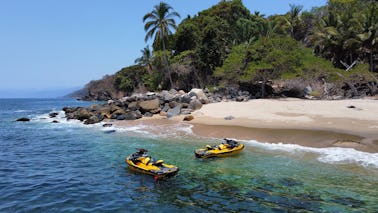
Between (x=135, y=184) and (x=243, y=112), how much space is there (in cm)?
1623

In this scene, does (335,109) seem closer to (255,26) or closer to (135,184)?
(135,184)

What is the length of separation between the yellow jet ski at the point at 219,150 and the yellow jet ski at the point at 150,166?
261 cm

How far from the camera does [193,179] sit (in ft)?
42.2

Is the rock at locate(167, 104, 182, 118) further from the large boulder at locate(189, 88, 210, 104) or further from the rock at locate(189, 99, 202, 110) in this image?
the large boulder at locate(189, 88, 210, 104)

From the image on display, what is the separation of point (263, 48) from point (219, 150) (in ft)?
81.5

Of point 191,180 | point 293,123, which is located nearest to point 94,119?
point 293,123

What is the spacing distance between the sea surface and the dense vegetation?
20.5m

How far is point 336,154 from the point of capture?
15742 mm

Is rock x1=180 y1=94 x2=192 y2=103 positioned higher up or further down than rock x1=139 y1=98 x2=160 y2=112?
higher up

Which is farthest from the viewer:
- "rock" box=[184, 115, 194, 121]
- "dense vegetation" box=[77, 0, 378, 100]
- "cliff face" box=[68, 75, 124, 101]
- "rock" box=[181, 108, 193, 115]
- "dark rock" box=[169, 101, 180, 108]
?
"cliff face" box=[68, 75, 124, 101]

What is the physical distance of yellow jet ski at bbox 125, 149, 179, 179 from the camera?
1285 cm

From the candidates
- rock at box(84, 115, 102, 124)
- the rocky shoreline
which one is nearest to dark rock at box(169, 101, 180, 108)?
the rocky shoreline

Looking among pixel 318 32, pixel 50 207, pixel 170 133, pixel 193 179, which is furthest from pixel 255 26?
pixel 50 207

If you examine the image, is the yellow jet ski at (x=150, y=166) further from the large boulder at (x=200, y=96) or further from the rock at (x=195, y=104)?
the large boulder at (x=200, y=96)
